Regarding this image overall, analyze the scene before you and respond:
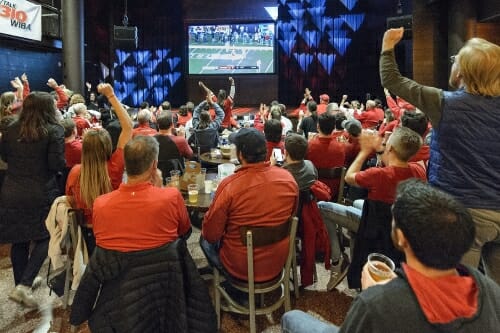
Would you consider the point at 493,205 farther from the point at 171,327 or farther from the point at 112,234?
the point at 112,234

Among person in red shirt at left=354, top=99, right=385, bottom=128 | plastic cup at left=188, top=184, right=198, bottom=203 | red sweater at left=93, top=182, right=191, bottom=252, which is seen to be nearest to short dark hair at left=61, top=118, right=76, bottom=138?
plastic cup at left=188, top=184, right=198, bottom=203

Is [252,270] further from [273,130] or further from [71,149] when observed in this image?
[71,149]

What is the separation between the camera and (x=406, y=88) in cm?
182

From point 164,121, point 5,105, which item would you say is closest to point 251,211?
point 164,121

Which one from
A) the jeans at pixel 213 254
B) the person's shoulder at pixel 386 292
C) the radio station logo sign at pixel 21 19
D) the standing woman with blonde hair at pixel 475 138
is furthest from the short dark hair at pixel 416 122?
the radio station logo sign at pixel 21 19

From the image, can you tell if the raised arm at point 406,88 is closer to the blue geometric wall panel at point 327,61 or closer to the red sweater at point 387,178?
the red sweater at point 387,178

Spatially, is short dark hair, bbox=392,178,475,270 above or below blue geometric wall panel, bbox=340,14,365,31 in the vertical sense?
below

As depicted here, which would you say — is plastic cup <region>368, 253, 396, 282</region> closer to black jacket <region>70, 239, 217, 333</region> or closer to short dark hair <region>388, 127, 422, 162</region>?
black jacket <region>70, 239, 217, 333</region>

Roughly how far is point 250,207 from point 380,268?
1050mm

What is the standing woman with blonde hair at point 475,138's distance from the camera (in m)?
1.66

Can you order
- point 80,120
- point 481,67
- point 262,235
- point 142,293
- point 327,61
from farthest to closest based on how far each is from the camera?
point 327,61, point 80,120, point 262,235, point 142,293, point 481,67

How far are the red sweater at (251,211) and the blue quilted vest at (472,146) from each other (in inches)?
34.1

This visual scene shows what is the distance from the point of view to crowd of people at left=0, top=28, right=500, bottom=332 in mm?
973

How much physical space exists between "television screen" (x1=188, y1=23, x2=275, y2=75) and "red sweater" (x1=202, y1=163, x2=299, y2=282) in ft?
37.3
